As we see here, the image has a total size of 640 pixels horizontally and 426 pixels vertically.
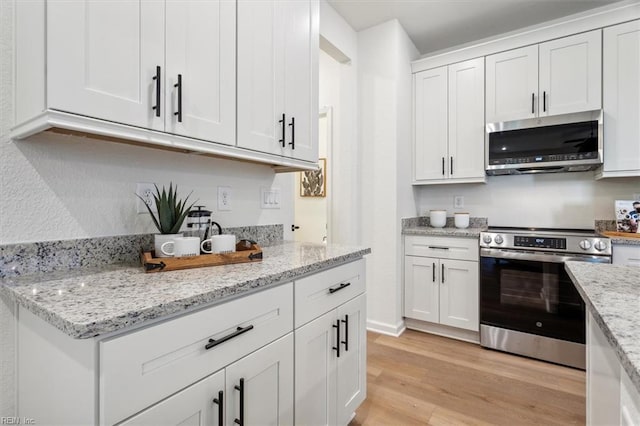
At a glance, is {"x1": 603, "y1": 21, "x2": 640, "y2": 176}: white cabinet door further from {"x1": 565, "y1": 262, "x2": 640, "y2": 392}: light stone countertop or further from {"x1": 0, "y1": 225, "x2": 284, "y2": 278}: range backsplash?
{"x1": 0, "y1": 225, "x2": 284, "y2": 278}: range backsplash

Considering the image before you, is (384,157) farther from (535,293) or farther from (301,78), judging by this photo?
(535,293)

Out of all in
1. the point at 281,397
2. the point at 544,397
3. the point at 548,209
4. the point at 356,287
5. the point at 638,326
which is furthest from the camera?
the point at 548,209

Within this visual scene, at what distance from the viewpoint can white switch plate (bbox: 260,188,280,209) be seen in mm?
1843

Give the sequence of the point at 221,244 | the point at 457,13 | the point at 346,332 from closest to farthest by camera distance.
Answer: the point at 221,244
the point at 346,332
the point at 457,13

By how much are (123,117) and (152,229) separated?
517mm

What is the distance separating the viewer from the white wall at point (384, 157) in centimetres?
274

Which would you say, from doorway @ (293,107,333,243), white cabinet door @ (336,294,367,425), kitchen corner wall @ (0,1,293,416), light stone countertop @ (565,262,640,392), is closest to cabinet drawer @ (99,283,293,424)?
white cabinet door @ (336,294,367,425)

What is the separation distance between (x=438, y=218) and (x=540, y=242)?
88 cm

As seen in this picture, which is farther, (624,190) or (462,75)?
(462,75)

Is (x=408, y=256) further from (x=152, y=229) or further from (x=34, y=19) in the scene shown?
(x=34, y=19)

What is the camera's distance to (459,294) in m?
2.58

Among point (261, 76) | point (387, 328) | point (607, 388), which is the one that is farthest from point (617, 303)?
point (387, 328)

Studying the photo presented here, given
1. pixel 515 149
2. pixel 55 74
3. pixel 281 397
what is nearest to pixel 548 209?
pixel 515 149

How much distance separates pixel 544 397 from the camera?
1847 mm
